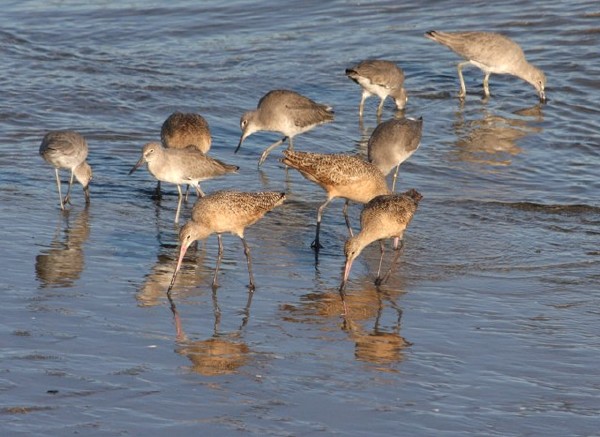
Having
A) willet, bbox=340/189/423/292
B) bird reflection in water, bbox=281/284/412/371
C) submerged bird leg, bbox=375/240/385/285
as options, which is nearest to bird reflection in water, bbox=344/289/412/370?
bird reflection in water, bbox=281/284/412/371

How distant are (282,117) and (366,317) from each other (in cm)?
503

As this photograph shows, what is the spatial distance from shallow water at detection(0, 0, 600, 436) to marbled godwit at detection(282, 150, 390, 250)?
490mm

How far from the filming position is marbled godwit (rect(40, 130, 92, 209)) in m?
10.3

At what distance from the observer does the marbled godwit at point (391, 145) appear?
10.9 metres

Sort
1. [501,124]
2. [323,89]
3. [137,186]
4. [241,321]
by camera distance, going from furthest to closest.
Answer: [323,89] → [501,124] → [137,186] → [241,321]

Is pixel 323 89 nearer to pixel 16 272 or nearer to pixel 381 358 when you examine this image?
pixel 16 272

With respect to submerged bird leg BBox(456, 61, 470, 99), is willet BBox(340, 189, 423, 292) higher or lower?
higher

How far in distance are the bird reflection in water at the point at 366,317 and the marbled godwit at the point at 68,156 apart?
10.4 ft

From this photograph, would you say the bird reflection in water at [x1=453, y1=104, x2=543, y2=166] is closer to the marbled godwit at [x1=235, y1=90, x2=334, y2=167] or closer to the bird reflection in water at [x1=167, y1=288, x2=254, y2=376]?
the marbled godwit at [x1=235, y1=90, x2=334, y2=167]

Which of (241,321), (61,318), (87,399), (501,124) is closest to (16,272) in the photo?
(61,318)

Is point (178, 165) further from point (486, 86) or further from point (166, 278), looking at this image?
point (486, 86)

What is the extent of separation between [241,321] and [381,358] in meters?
1.00

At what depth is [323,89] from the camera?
15.2 m

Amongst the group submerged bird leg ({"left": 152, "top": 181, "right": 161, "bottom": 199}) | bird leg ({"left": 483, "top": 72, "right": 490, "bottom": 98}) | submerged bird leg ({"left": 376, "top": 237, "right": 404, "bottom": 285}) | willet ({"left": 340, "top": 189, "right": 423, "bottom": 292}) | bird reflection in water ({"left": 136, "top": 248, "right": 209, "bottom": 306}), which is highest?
willet ({"left": 340, "top": 189, "right": 423, "bottom": 292})
